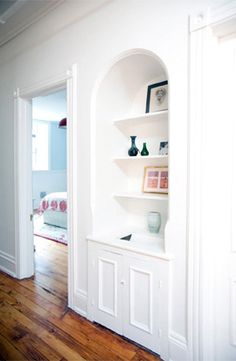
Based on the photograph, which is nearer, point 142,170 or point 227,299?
point 227,299

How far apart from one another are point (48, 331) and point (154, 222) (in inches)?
50.2

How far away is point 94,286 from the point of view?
2168mm

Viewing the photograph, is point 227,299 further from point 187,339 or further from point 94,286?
point 94,286

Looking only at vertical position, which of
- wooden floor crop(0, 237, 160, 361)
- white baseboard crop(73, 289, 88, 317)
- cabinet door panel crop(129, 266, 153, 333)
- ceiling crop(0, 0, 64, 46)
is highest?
ceiling crop(0, 0, 64, 46)

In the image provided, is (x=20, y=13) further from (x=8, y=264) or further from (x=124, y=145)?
(x=8, y=264)

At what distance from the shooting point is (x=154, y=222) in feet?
7.29

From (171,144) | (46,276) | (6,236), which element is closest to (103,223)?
(171,144)

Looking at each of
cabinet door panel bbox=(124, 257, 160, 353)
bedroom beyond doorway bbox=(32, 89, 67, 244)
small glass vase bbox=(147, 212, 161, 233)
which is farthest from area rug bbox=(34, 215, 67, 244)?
cabinet door panel bbox=(124, 257, 160, 353)

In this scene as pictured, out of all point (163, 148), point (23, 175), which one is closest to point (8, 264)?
point (23, 175)

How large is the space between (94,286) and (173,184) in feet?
3.86

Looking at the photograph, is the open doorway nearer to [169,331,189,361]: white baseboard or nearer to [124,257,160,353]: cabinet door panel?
[124,257,160,353]: cabinet door panel

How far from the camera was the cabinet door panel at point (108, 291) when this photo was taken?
2.01 meters

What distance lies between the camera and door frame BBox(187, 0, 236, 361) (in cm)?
155

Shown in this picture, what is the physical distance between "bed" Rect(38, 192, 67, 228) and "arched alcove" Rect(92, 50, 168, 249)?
3.13m
